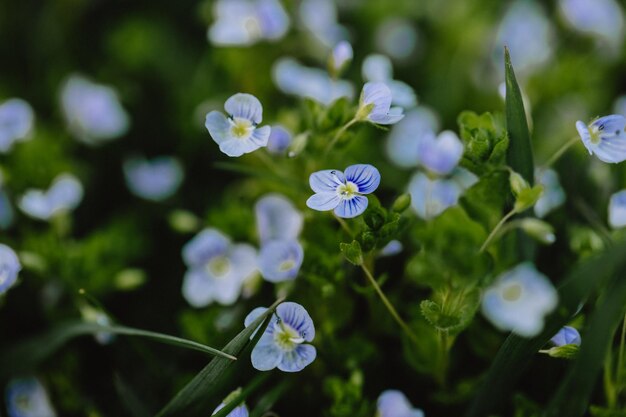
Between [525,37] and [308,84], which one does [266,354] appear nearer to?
[308,84]

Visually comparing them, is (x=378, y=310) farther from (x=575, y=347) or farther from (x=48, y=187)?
(x=48, y=187)

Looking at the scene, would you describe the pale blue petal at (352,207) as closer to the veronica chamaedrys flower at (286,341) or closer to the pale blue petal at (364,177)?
the pale blue petal at (364,177)

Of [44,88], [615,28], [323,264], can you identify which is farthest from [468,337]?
[44,88]

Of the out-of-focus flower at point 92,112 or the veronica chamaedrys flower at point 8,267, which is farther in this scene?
the out-of-focus flower at point 92,112

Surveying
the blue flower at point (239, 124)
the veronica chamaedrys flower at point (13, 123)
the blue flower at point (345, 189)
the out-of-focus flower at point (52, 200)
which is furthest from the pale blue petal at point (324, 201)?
the veronica chamaedrys flower at point (13, 123)

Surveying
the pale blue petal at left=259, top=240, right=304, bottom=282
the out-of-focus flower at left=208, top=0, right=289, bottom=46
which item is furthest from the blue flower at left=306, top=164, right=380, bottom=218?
the out-of-focus flower at left=208, top=0, right=289, bottom=46

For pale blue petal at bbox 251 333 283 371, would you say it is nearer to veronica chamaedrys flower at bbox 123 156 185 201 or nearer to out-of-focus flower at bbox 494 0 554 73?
veronica chamaedrys flower at bbox 123 156 185 201

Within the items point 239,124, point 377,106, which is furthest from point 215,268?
point 377,106
